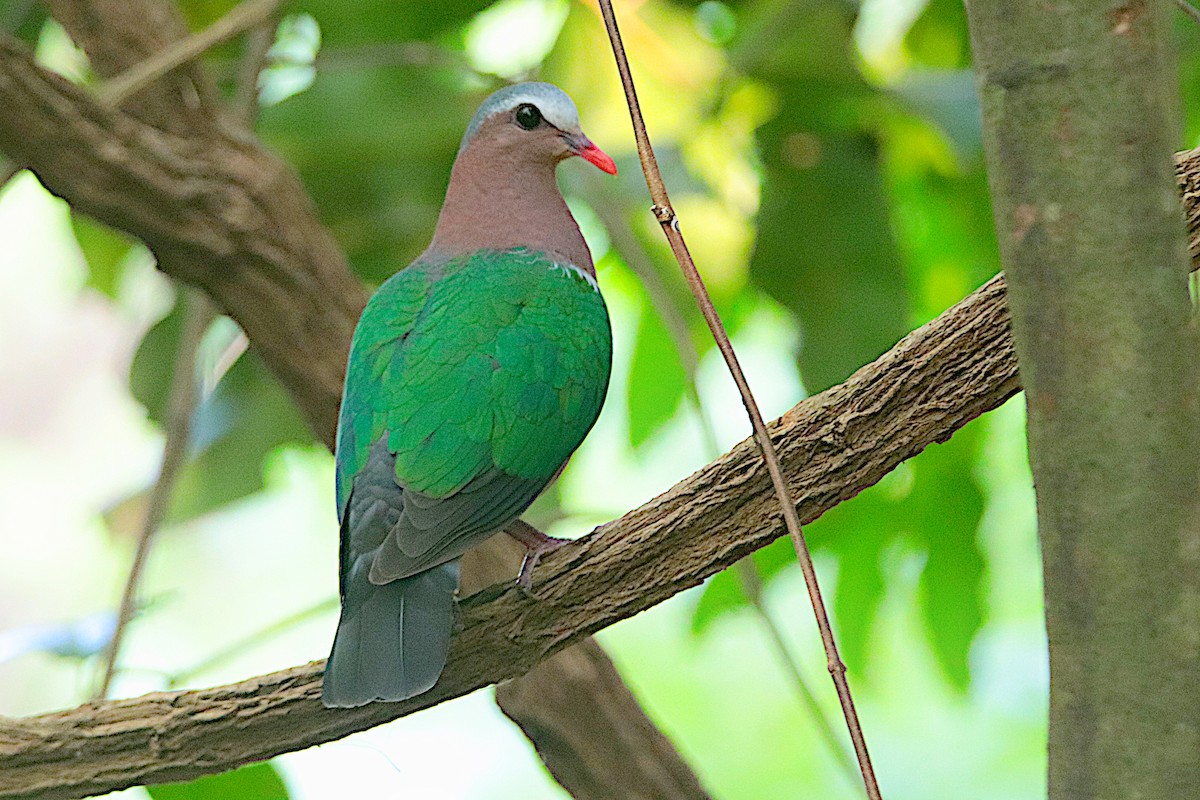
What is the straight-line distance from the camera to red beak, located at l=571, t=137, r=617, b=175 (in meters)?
→ 1.86

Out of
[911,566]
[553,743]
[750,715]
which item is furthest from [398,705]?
[750,715]

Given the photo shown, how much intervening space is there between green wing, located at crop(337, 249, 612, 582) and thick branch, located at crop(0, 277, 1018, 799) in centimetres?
11

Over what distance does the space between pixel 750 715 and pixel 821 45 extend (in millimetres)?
2090

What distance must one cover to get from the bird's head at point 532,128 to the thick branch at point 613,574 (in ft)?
2.37

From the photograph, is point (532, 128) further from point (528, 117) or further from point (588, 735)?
point (588, 735)

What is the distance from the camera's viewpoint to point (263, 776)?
1524 mm

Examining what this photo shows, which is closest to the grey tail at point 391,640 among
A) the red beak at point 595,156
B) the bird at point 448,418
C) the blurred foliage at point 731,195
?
the bird at point 448,418

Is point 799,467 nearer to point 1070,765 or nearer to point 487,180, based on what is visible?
point 1070,765

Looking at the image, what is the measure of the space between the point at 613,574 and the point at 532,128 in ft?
2.71

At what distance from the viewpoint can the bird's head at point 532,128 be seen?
1.91 meters

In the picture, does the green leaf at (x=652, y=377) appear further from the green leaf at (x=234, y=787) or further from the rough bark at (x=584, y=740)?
the green leaf at (x=234, y=787)

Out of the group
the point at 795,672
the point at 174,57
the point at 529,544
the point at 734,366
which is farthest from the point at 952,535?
the point at 174,57

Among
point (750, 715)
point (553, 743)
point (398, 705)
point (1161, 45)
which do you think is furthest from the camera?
point (750, 715)

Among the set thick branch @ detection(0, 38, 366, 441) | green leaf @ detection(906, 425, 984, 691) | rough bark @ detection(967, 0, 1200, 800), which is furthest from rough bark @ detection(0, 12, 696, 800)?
rough bark @ detection(967, 0, 1200, 800)
